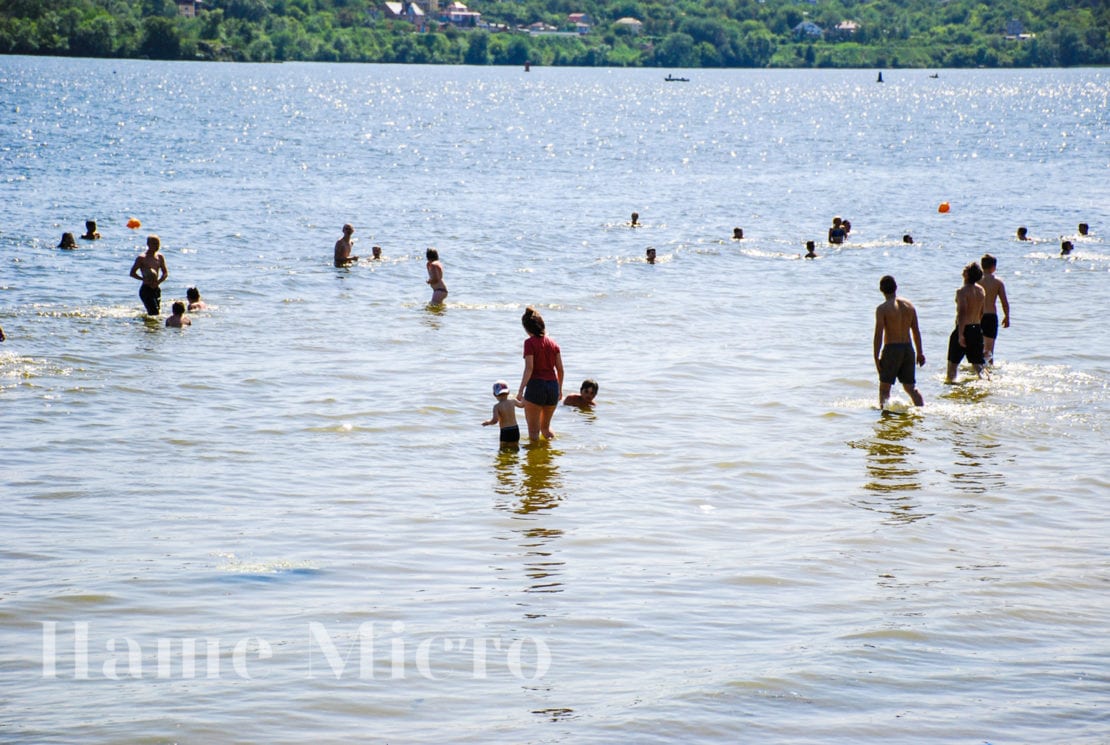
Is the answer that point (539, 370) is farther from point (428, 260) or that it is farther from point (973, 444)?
point (428, 260)

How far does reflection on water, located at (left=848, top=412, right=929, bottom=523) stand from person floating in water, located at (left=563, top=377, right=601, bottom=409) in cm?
339

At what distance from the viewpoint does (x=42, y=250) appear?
29250mm

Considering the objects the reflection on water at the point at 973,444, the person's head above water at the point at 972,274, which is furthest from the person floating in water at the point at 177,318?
the person's head above water at the point at 972,274

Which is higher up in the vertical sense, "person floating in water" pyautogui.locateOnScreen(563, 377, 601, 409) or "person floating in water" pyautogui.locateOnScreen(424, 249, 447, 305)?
"person floating in water" pyautogui.locateOnScreen(424, 249, 447, 305)

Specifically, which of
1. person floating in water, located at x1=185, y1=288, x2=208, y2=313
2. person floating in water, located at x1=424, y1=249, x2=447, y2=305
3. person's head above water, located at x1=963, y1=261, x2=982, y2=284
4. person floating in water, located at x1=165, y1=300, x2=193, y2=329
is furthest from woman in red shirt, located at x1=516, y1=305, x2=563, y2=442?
person floating in water, located at x1=185, y1=288, x2=208, y2=313

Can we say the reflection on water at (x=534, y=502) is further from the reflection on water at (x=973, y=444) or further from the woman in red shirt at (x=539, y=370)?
the reflection on water at (x=973, y=444)

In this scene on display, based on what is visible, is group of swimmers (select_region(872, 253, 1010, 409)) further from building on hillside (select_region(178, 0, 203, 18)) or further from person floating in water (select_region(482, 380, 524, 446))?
building on hillside (select_region(178, 0, 203, 18))

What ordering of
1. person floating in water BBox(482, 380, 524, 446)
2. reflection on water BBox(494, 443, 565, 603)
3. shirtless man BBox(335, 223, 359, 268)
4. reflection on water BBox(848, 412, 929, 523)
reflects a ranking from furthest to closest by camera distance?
1. shirtless man BBox(335, 223, 359, 268)
2. person floating in water BBox(482, 380, 524, 446)
3. reflection on water BBox(848, 412, 929, 523)
4. reflection on water BBox(494, 443, 565, 603)

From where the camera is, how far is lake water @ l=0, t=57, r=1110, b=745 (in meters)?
7.95

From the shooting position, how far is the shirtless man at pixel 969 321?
17.0 meters

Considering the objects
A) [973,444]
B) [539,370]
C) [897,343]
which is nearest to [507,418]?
[539,370]

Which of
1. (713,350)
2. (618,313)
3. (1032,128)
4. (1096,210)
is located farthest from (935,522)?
(1032,128)

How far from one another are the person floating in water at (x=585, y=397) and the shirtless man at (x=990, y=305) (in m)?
5.63

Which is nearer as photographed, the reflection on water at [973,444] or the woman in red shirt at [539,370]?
the reflection on water at [973,444]
